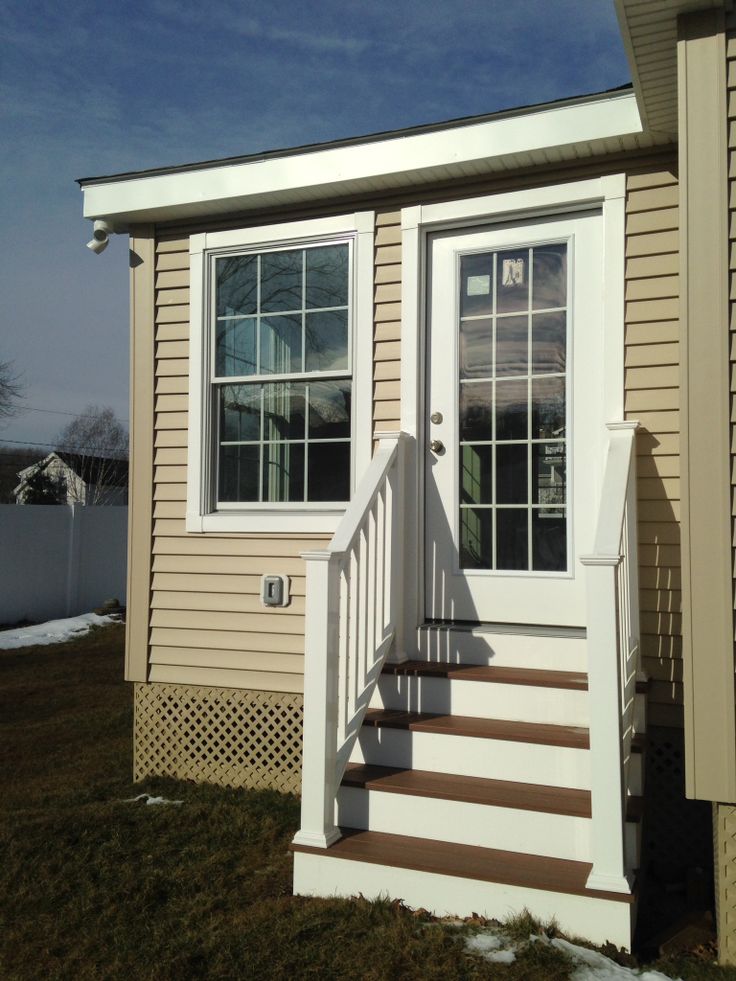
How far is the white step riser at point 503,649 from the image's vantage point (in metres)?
3.79

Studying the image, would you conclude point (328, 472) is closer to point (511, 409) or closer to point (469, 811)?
point (511, 409)

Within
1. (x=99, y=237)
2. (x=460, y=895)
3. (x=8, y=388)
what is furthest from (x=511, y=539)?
(x=8, y=388)

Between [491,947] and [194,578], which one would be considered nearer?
[491,947]

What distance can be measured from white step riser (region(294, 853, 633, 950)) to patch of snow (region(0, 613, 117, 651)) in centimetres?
752

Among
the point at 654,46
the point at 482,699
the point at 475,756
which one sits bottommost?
the point at 475,756

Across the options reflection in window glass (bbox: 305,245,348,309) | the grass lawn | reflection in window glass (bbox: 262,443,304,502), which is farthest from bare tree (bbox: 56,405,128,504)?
the grass lawn

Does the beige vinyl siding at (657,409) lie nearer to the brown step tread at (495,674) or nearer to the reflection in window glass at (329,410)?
the brown step tread at (495,674)

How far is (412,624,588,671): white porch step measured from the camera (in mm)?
3793

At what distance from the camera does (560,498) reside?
13.3 feet

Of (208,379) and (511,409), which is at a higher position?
(208,379)

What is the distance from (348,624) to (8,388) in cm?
1906

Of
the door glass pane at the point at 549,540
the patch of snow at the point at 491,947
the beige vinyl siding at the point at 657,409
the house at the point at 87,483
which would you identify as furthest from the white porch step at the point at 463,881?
the house at the point at 87,483

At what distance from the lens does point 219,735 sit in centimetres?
464

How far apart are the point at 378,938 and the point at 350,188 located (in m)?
3.37
